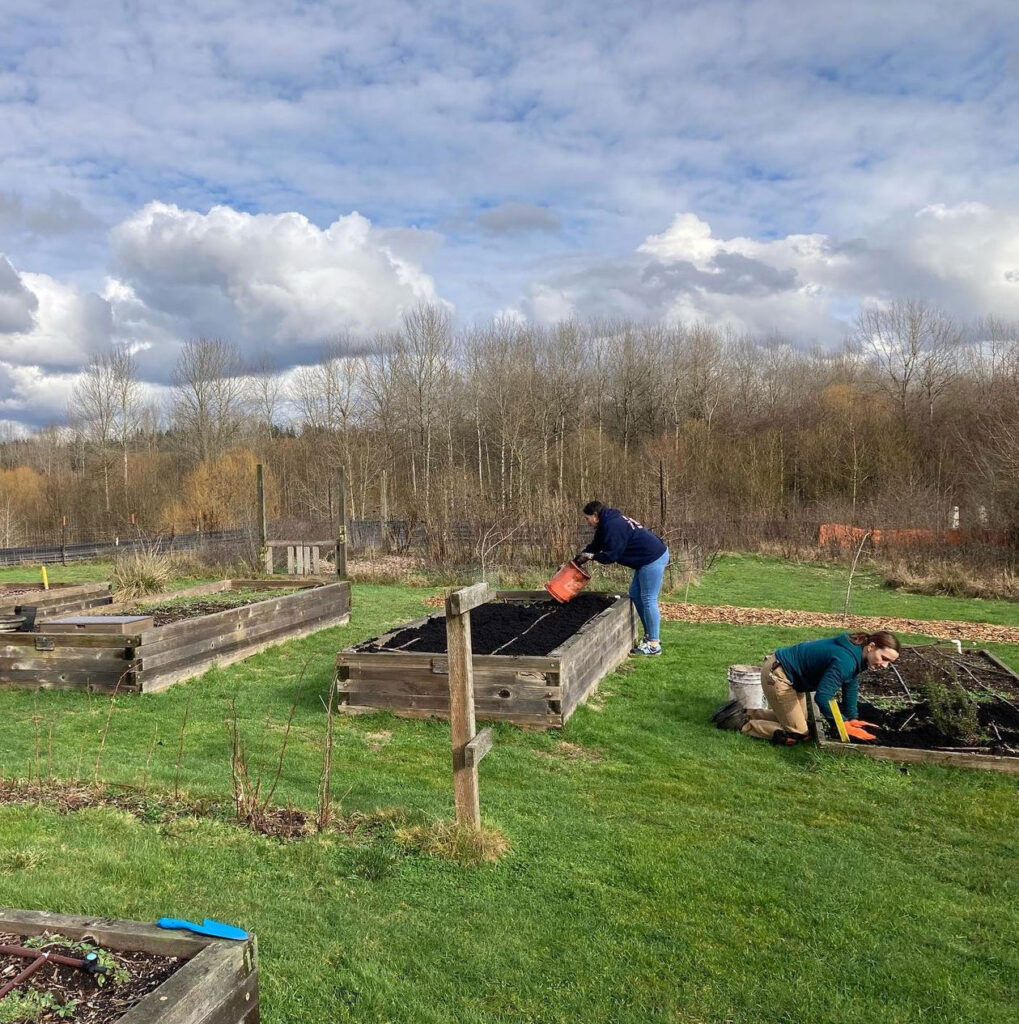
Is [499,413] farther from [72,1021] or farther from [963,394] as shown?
[72,1021]

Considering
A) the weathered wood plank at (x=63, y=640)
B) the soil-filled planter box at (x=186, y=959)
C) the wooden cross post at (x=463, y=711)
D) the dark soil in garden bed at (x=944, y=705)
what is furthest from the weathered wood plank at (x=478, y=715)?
the soil-filled planter box at (x=186, y=959)

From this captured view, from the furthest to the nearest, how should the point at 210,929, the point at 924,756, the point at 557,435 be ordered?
1. the point at 557,435
2. the point at 924,756
3. the point at 210,929

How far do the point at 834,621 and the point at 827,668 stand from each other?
6.82 meters

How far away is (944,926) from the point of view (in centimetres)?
354

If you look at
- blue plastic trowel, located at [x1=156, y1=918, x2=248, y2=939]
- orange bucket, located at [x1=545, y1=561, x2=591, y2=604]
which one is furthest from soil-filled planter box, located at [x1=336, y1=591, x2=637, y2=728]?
blue plastic trowel, located at [x1=156, y1=918, x2=248, y2=939]

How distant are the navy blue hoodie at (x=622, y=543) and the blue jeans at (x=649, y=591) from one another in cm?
7

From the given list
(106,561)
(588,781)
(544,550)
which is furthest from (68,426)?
(588,781)

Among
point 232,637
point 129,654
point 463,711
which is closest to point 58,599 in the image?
point 232,637

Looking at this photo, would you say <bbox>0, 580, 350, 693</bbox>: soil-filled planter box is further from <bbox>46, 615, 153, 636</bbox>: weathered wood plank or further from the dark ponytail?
the dark ponytail

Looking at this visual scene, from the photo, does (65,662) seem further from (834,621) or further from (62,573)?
(62,573)

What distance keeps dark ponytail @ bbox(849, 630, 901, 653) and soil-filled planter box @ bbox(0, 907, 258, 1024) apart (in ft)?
15.5

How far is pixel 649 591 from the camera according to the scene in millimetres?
9180

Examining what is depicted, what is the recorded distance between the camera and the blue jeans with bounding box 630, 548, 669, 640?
29.9 feet

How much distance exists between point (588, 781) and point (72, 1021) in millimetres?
3721
